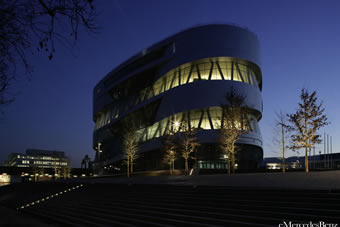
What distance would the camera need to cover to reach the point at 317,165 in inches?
3506

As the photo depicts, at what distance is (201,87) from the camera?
49.3 metres

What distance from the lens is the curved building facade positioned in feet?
157

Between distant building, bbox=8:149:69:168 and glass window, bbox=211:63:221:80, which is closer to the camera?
glass window, bbox=211:63:221:80

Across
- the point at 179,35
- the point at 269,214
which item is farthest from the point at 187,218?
the point at 179,35

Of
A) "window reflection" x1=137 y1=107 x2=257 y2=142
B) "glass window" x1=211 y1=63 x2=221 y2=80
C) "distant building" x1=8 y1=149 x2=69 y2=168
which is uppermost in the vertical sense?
"glass window" x1=211 y1=63 x2=221 y2=80

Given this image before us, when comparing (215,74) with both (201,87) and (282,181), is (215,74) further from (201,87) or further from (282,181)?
(282,181)

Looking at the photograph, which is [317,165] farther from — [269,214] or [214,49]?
[269,214]

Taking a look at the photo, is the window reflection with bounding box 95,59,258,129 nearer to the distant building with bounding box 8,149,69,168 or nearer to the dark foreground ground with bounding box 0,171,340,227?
the dark foreground ground with bounding box 0,171,340,227

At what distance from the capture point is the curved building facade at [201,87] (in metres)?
48.0

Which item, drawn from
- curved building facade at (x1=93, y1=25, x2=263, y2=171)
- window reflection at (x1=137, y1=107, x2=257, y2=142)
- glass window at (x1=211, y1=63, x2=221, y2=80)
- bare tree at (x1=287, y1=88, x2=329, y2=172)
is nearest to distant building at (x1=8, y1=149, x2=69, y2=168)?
curved building facade at (x1=93, y1=25, x2=263, y2=171)

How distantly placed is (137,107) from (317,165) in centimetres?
5996

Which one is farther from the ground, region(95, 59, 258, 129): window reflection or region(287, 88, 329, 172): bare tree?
region(95, 59, 258, 129): window reflection

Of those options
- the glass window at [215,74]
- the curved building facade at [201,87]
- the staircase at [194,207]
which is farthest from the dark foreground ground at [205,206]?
the glass window at [215,74]


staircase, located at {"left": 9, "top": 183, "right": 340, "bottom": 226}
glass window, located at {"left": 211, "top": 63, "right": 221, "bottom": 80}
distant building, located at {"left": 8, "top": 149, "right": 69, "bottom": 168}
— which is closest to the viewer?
staircase, located at {"left": 9, "top": 183, "right": 340, "bottom": 226}
